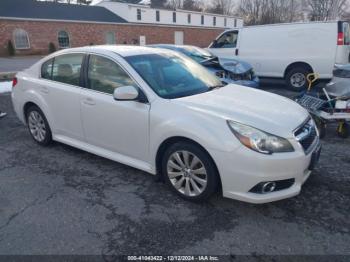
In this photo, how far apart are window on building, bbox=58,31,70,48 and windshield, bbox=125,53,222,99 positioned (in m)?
30.3

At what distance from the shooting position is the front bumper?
2641mm

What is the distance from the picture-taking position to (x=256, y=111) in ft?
9.92

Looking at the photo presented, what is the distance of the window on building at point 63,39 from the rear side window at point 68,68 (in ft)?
96.4

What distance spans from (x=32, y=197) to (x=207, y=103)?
2264 mm

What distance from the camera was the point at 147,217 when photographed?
9.67 feet

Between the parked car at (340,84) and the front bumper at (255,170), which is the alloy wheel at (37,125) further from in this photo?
the parked car at (340,84)

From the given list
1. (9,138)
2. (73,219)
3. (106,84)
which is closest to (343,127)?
(106,84)

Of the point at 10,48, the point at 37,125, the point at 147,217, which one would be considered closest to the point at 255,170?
the point at 147,217

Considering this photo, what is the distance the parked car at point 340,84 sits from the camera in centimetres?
489

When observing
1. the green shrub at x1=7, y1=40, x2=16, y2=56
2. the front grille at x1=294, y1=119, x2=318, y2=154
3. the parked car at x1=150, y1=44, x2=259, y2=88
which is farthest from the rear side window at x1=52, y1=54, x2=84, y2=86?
the green shrub at x1=7, y1=40, x2=16, y2=56

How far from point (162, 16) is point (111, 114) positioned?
37.8 metres

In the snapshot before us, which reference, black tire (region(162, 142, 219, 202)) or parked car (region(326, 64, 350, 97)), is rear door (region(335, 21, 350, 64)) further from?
black tire (region(162, 142, 219, 202))

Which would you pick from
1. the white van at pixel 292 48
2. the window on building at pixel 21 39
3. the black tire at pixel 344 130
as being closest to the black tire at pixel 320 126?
the black tire at pixel 344 130

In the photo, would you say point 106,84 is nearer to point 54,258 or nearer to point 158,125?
point 158,125
